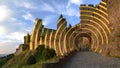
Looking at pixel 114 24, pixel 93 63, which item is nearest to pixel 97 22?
pixel 114 24

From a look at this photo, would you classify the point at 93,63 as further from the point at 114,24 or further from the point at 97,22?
the point at 97,22

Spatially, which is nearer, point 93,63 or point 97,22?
point 93,63

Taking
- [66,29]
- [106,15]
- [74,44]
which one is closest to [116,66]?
[106,15]

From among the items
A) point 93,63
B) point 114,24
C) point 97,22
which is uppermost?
point 97,22

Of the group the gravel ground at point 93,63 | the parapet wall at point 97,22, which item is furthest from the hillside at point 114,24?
the gravel ground at point 93,63

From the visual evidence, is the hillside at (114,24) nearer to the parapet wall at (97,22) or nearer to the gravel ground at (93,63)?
the parapet wall at (97,22)

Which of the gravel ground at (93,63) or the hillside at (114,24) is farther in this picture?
the hillside at (114,24)

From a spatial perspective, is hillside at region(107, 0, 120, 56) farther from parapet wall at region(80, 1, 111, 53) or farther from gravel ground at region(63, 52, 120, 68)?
gravel ground at region(63, 52, 120, 68)

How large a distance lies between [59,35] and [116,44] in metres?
17.6

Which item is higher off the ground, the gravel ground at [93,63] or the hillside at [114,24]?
the hillside at [114,24]

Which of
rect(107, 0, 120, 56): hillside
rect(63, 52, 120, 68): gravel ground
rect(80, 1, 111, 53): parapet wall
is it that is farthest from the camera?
rect(80, 1, 111, 53): parapet wall

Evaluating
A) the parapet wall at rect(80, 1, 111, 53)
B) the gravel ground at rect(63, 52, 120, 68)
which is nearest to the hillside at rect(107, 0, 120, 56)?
the parapet wall at rect(80, 1, 111, 53)

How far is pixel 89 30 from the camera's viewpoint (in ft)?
171

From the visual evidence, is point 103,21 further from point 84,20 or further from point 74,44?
point 74,44
